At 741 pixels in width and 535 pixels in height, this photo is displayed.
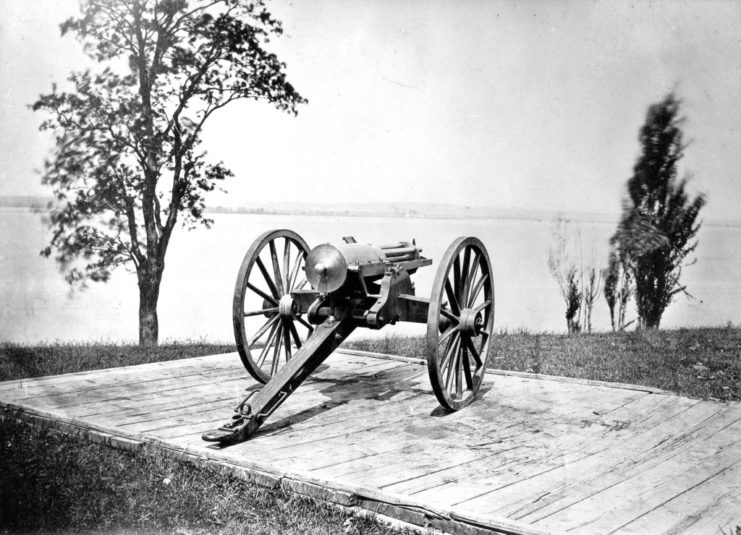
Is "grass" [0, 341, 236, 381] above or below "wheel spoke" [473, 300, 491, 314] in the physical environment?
below

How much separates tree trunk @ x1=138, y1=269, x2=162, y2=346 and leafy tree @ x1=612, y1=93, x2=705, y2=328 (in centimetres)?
590

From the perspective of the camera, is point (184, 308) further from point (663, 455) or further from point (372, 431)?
point (663, 455)

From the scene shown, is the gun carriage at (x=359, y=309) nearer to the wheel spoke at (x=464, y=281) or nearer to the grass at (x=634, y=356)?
the wheel spoke at (x=464, y=281)

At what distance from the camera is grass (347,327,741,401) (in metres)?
6.67

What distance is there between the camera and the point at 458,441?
14.7 ft

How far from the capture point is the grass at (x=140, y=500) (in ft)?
11.5

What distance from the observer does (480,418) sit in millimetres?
5035

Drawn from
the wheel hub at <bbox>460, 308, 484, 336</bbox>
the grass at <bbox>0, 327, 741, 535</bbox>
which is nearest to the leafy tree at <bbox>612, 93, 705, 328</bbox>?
the grass at <bbox>0, 327, 741, 535</bbox>

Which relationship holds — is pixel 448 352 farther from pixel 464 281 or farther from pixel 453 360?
pixel 464 281

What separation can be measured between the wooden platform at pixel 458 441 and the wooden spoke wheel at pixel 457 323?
0.21 metres

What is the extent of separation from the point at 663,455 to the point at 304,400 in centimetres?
252

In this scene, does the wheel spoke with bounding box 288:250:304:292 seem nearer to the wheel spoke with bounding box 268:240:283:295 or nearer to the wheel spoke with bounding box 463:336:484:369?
the wheel spoke with bounding box 268:240:283:295

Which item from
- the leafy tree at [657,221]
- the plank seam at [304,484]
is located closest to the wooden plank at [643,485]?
the plank seam at [304,484]

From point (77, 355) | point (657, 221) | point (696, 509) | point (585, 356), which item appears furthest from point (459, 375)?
point (657, 221)
